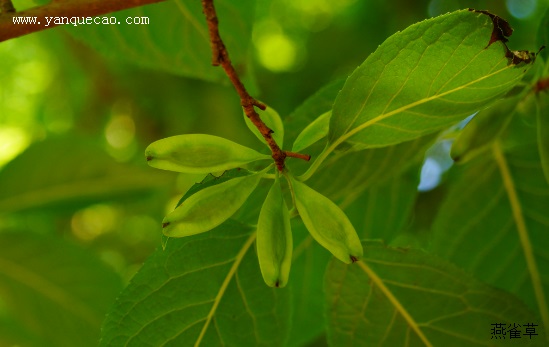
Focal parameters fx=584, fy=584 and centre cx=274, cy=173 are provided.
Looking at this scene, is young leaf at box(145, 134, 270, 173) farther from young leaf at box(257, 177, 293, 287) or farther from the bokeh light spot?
the bokeh light spot

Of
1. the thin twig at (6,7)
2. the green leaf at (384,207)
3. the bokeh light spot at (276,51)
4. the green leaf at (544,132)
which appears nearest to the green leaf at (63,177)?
the green leaf at (384,207)

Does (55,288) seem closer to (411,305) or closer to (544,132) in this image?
(411,305)

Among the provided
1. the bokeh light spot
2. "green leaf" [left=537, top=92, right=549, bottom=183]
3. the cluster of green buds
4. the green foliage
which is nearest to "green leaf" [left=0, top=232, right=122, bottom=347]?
the green foliage

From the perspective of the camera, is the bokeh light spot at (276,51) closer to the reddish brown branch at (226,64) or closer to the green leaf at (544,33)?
the green leaf at (544,33)

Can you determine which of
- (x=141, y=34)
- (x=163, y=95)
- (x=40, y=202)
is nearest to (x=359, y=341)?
(x=141, y=34)

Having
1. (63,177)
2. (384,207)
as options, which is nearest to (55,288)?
(63,177)

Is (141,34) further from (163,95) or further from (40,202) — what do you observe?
(163,95)
